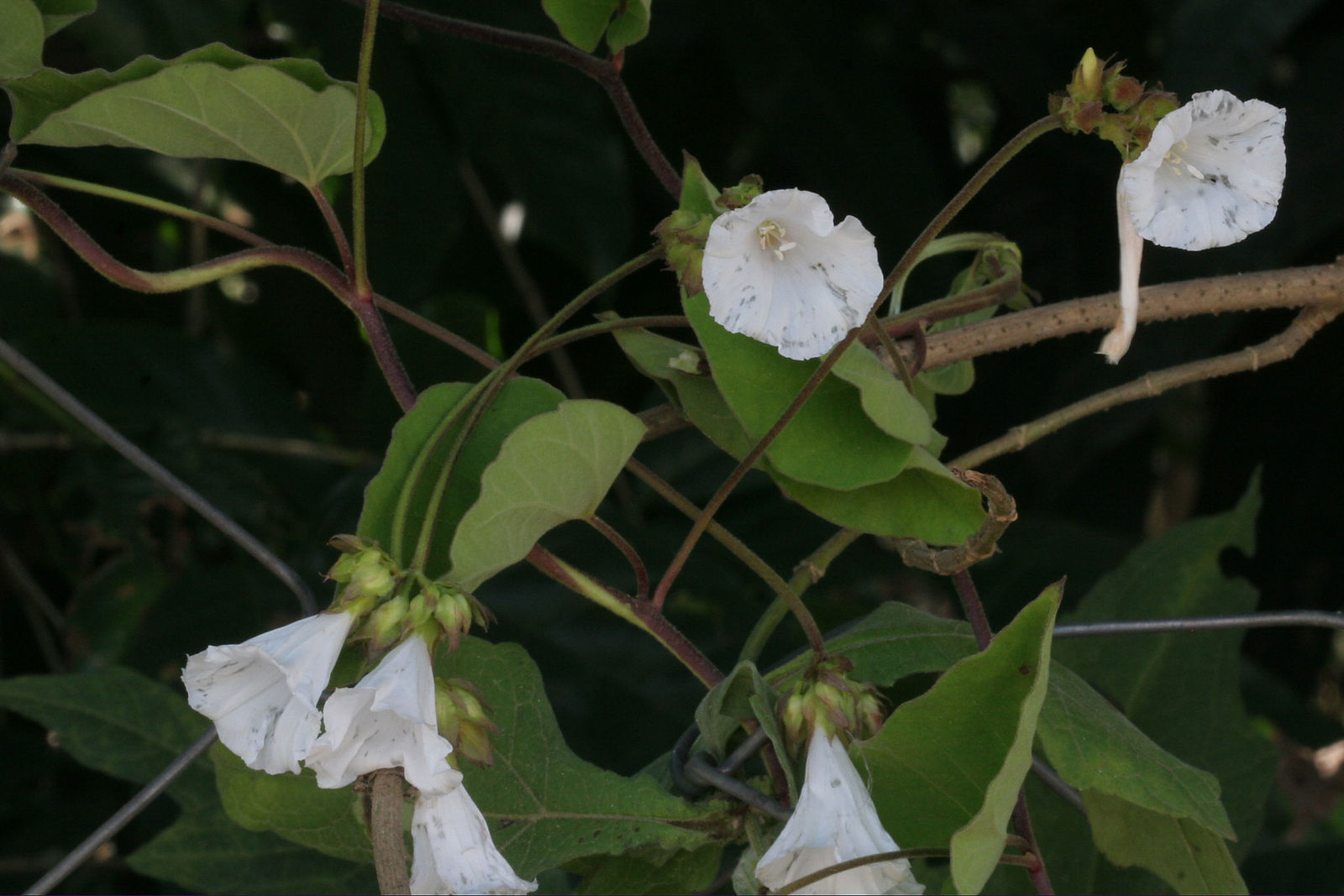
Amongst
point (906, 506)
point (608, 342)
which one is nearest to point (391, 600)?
point (906, 506)

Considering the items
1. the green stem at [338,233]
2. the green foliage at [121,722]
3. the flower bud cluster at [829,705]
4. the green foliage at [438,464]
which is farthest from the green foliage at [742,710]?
the green foliage at [121,722]

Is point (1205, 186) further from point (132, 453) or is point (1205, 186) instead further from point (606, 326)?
point (132, 453)

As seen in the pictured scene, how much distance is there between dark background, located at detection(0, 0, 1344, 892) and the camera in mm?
958

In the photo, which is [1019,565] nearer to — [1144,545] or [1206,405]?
[1144,545]

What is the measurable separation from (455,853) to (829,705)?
5.5 inches

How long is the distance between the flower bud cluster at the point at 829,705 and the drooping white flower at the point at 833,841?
0.04 feet

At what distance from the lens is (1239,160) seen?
0.41 meters

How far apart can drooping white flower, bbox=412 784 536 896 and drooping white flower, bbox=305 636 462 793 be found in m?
0.03

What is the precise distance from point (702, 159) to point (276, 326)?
49cm

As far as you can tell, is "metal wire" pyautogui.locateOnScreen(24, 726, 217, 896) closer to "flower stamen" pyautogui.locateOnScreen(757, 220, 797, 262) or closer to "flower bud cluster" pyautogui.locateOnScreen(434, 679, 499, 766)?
"flower bud cluster" pyautogui.locateOnScreen(434, 679, 499, 766)

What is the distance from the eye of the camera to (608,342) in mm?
1264

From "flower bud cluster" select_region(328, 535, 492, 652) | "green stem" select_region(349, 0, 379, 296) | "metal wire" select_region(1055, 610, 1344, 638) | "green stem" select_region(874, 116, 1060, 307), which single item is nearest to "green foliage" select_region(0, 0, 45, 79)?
"green stem" select_region(349, 0, 379, 296)

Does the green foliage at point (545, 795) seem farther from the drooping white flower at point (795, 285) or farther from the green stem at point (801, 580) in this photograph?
the drooping white flower at point (795, 285)

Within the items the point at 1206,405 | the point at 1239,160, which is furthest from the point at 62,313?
the point at 1206,405
